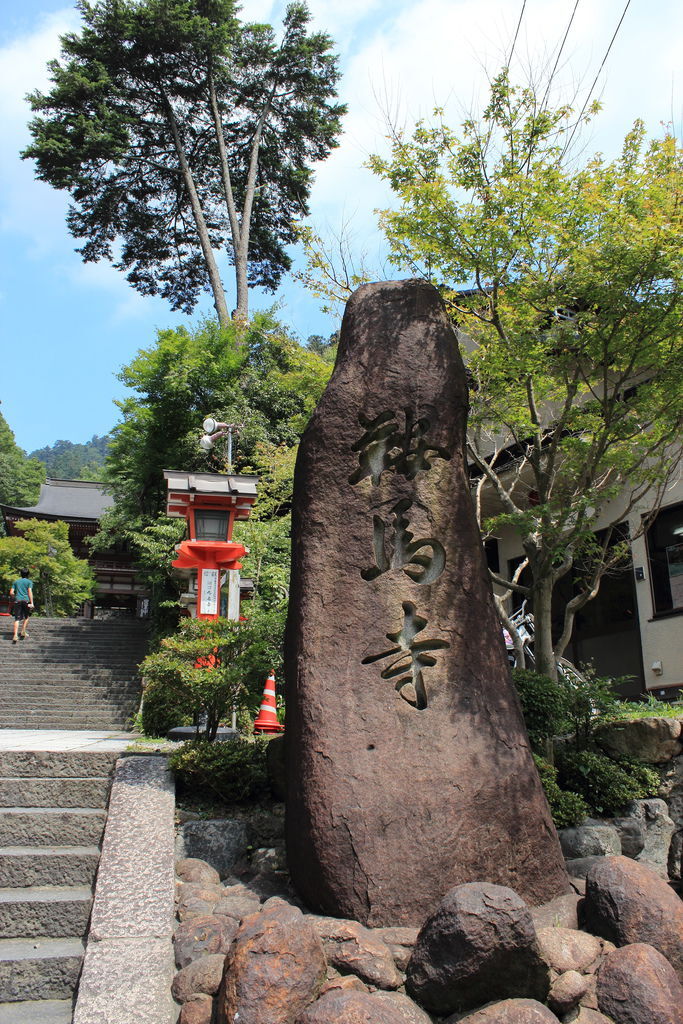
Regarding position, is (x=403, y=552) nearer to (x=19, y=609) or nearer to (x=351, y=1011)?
(x=351, y=1011)

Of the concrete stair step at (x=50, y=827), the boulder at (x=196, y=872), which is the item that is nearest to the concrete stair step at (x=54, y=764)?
the concrete stair step at (x=50, y=827)

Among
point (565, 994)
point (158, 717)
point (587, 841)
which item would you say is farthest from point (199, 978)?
point (158, 717)

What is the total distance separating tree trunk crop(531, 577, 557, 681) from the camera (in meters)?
7.97

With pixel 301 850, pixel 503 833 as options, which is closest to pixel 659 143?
pixel 503 833

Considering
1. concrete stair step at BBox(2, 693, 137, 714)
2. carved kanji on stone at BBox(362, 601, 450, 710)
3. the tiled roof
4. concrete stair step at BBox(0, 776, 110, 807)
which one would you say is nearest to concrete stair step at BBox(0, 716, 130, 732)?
concrete stair step at BBox(2, 693, 137, 714)

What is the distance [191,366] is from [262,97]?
10.1m

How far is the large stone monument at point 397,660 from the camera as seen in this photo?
171 inches

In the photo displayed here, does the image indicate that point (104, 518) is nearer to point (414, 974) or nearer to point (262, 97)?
point (262, 97)

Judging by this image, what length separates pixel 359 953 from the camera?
12.6ft

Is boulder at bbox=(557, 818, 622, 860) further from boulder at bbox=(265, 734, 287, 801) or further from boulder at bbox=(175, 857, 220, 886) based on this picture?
boulder at bbox=(175, 857, 220, 886)

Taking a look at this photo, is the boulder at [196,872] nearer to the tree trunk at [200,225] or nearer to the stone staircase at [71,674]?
the stone staircase at [71,674]

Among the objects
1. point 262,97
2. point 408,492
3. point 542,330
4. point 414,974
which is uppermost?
point 262,97

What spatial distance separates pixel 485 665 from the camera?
196 inches

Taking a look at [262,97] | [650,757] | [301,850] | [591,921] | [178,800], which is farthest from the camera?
[262,97]
